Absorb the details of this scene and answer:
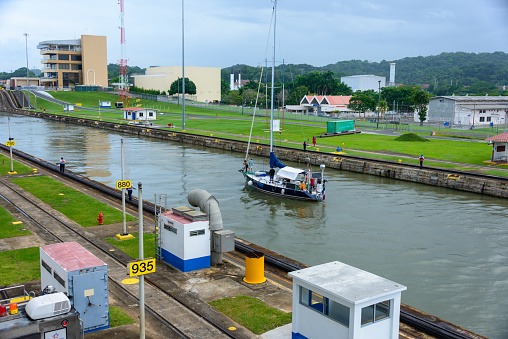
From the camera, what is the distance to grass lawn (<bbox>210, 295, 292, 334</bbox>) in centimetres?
1627

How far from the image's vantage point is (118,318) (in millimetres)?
16469

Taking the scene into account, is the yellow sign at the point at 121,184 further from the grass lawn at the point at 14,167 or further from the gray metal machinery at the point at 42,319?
the grass lawn at the point at 14,167

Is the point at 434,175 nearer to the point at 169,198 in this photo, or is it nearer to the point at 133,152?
the point at 169,198

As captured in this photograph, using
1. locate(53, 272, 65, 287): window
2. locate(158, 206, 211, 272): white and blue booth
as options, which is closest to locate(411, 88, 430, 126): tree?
locate(158, 206, 211, 272): white and blue booth

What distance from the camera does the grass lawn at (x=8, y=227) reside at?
85.3ft

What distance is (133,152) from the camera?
68.1 metres

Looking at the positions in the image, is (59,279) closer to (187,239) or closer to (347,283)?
(187,239)

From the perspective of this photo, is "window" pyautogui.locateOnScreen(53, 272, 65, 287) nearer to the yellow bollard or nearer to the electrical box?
the electrical box

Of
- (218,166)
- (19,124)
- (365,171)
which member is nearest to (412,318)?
(365,171)

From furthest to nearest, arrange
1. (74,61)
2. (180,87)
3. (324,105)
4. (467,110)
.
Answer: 1. (74,61)
2. (180,87)
3. (324,105)
4. (467,110)

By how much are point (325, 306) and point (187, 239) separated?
8.79 meters

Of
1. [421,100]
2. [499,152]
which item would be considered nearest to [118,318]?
[499,152]

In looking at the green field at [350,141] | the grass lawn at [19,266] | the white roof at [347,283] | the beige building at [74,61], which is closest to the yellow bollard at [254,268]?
the white roof at [347,283]

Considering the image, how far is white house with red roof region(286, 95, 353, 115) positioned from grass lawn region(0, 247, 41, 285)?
111 m
